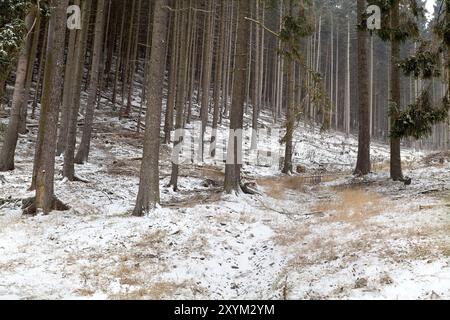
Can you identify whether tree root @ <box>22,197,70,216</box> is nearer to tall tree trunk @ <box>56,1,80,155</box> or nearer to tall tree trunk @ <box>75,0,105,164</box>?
tall tree trunk @ <box>56,1,80,155</box>

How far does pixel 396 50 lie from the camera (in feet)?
45.2

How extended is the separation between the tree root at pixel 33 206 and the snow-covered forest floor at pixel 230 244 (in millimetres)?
193

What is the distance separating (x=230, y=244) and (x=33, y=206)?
4839 millimetres

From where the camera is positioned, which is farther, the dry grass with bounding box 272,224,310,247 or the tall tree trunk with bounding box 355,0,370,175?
the tall tree trunk with bounding box 355,0,370,175

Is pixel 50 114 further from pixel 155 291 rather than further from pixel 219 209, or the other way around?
pixel 155 291

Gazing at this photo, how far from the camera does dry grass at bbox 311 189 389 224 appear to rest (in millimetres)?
9398

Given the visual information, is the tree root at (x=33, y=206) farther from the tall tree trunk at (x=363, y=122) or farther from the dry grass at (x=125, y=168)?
the tall tree trunk at (x=363, y=122)

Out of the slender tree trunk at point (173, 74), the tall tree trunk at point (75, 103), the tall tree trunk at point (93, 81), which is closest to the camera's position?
the tall tree trunk at point (75, 103)

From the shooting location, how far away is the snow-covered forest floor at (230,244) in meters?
5.68

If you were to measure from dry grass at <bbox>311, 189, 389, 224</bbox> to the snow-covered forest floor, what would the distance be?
50 millimetres

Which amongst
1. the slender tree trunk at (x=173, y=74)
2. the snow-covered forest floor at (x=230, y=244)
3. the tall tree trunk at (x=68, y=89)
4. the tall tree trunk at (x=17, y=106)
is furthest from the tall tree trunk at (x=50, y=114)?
the slender tree trunk at (x=173, y=74)

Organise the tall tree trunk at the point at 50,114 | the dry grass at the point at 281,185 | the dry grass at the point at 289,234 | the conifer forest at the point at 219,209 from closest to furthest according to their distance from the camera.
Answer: the conifer forest at the point at 219,209
the dry grass at the point at 289,234
the tall tree trunk at the point at 50,114
the dry grass at the point at 281,185

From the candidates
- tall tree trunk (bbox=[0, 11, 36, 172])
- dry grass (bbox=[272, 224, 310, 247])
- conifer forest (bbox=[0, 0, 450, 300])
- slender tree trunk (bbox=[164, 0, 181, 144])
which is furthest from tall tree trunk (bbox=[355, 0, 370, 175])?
tall tree trunk (bbox=[0, 11, 36, 172])

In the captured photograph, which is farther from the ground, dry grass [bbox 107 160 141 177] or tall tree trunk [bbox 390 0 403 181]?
tall tree trunk [bbox 390 0 403 181]
